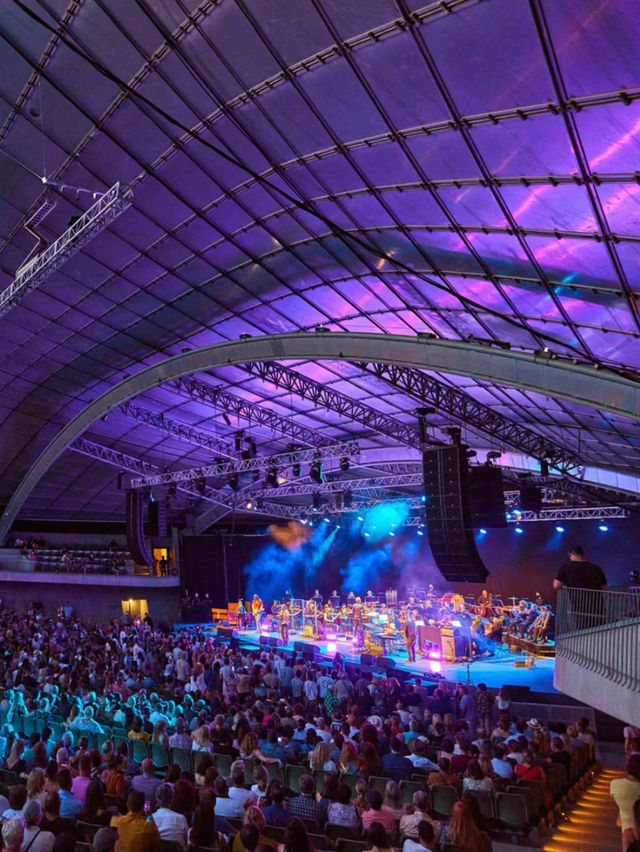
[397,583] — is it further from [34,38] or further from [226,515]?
[34,38]

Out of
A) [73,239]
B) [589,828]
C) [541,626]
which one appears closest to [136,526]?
[541,626]

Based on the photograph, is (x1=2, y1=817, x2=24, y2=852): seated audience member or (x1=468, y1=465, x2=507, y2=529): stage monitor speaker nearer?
(x1=2, y1=817, x2=24, y2=852): seated audience member

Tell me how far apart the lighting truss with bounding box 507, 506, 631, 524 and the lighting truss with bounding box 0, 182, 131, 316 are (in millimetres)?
25418

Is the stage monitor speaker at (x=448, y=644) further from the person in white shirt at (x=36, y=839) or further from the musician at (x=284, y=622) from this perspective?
the person in white shirt at (x=36, y=839)

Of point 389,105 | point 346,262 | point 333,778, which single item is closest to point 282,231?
point 346,262

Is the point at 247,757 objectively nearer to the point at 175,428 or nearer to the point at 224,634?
the point at 224,634

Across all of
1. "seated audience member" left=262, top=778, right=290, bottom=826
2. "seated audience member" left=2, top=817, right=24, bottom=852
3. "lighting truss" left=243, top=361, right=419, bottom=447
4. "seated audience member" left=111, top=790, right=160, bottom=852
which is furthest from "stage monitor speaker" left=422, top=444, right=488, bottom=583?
"seated audience member" left=2, top=817, right=24, bottom=852

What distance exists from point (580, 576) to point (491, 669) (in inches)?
529

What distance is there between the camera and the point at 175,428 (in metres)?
28.5

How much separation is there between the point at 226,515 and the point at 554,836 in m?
34.1

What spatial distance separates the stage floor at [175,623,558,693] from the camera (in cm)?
1941

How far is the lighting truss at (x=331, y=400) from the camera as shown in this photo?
21562 millimetres

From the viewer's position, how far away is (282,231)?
14.5 meters

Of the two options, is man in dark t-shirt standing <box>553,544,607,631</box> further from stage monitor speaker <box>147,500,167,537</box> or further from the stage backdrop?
the stage backdrop
